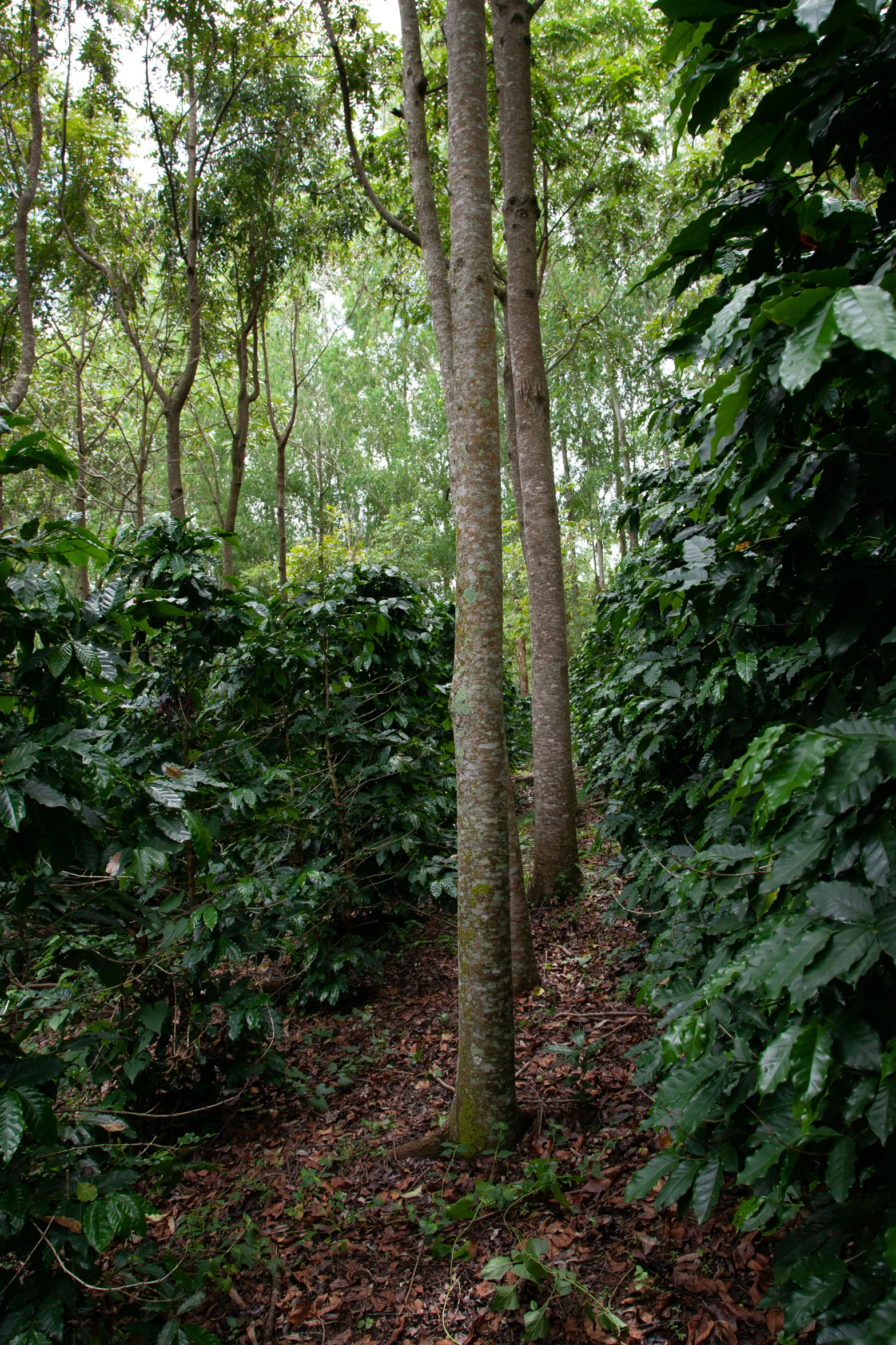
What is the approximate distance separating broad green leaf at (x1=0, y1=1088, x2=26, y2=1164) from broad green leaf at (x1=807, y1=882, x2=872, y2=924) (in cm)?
156

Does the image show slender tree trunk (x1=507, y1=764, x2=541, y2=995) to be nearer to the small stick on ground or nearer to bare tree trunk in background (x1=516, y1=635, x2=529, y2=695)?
the small stick on ground

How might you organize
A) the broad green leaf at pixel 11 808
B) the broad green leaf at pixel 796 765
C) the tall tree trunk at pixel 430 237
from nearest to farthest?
the broad green leaf at pixel 796 765 → the broad green leaf at pixel 11 808 → the tall tree trunk at pixel 430 237

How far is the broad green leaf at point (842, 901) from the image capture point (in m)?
0.96

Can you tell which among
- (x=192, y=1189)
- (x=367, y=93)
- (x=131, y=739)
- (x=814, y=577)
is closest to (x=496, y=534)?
(x=814, y=577)

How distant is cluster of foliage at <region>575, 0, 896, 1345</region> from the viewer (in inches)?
36.4

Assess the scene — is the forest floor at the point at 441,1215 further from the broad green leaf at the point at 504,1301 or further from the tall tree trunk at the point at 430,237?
the tall tree trunk at the point at 430,237

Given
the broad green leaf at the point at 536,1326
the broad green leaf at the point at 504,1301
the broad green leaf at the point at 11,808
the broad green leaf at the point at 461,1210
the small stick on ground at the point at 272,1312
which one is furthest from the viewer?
the broad green leaf at the point at 461,1210

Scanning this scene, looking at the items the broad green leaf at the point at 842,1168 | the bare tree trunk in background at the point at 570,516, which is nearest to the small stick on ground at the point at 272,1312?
the broad green leaf at the point at 842,1168

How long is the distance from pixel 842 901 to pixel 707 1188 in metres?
0.78

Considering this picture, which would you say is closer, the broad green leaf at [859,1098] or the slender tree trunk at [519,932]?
the broad green leaf at [859,1098]

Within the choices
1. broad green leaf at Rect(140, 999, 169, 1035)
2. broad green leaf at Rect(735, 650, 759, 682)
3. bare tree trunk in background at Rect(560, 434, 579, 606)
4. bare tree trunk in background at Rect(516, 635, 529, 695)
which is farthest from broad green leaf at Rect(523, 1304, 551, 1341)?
bare tree trunk in background at Rect(516, 635, 529, 695)

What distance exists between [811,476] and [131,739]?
117 inches

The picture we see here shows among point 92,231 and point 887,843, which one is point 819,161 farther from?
point 92,231

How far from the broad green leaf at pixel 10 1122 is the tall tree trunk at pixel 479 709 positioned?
156 centimetres
